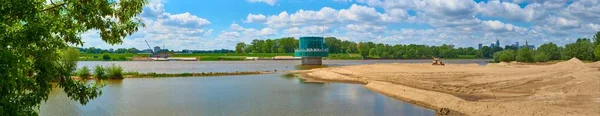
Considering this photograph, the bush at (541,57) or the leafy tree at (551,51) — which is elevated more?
the leafy tree at (551,51)

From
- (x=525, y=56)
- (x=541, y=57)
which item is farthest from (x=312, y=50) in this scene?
(x=541, y=57)

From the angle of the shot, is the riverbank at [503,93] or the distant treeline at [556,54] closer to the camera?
the riverbank at [503,93]

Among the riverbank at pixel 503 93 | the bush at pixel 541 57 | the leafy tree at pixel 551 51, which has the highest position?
the leafy tree at pixel 551 51

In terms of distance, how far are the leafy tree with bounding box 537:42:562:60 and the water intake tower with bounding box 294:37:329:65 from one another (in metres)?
77.1

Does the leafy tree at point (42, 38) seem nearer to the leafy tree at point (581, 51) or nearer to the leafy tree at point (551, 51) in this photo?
the leafy tree at point (581, 51)

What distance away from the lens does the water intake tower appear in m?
149

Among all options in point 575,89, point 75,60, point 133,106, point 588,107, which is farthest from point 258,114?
point 75,60

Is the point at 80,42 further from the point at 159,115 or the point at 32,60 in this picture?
the point at 159,115

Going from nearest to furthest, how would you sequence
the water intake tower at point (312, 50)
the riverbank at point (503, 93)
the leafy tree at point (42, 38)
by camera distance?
the leafy tree at point (42, 38) < the riverbank at point (503, 93) < the water intake tower at point (312, 50)

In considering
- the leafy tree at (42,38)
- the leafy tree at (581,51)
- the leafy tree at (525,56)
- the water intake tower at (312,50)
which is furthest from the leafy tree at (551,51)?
the leafy tree at (42,38)

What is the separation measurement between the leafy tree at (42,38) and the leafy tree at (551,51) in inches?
6643

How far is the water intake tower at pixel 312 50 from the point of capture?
148875 mm

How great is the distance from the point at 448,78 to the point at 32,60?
51692mm

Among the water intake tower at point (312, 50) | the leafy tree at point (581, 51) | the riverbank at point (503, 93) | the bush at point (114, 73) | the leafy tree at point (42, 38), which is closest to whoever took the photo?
the leafy tree at point (42, 38)
